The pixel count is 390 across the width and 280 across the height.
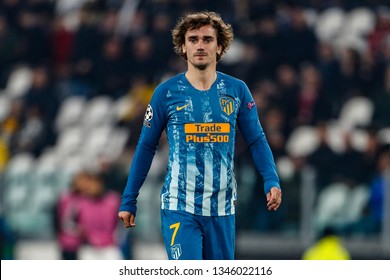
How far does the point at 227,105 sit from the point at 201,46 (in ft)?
1.44

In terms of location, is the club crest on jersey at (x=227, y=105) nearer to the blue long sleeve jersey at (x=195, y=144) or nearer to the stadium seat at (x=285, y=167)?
the blue long sleeve jersey at (x=195, y=144)

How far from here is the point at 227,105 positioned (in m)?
8.79

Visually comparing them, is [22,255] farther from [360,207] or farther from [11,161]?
[360,207]

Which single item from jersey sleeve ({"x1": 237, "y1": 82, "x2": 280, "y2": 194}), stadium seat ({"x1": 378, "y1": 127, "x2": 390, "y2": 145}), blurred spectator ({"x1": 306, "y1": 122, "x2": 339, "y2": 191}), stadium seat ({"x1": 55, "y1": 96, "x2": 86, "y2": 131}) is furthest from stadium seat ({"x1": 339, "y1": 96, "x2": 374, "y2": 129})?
jersey sleeve ({"x1": 237, "y1": 82, "x2": 280, "y2": 194})

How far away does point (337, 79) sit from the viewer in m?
20.1

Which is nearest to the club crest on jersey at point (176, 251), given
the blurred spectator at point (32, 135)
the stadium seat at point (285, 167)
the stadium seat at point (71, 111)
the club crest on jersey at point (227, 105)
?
the club crest on jersey at point (227, 105)

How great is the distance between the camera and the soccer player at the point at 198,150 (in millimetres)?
8703

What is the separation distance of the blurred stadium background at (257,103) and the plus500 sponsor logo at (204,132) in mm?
7291

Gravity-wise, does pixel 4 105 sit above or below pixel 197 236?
above

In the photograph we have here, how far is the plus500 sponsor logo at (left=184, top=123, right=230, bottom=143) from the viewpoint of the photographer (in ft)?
28.5

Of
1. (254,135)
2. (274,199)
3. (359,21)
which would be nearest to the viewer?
(274,199)

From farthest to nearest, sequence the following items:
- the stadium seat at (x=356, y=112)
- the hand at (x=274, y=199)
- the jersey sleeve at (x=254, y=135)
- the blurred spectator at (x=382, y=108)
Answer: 1. the stadium seat at (x=356, y=112)
2. the blurred spectator at (x=382, y=108)
3. the jersey sleeve at (x=254, y=135)
4. the hand at (x=274, y=199)

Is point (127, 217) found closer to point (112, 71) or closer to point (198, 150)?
point (198, 150)

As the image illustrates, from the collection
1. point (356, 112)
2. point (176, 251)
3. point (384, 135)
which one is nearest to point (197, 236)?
point (176, 251)
